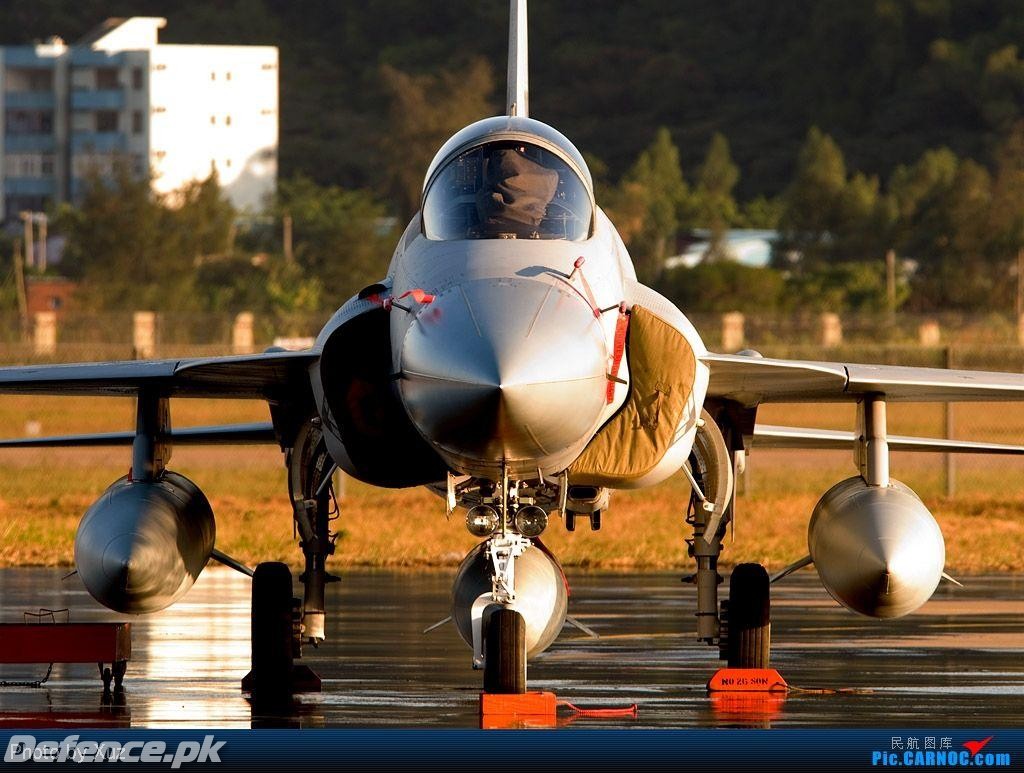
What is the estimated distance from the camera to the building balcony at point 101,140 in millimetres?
121812

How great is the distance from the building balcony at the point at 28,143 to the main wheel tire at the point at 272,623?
115 m

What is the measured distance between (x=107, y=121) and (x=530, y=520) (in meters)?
116

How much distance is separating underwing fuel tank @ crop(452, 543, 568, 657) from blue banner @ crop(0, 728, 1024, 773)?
390 cm

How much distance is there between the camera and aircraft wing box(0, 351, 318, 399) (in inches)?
487

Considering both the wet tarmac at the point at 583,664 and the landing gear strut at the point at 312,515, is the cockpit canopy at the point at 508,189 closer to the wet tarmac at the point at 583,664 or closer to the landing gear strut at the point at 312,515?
the landing gear strut at the point at 312,515

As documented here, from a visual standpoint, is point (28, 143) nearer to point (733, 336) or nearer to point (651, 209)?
point (651, 209)

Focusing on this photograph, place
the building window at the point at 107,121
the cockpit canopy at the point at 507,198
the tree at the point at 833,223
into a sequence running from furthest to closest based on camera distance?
the building window at the point at 107,121, the tree at the point at 833,223, the cockpit canopy at the point at 507,198

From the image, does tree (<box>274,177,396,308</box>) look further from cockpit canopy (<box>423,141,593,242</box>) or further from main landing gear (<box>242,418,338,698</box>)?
cockpit canopy (<box>423,141,593,242</box>)

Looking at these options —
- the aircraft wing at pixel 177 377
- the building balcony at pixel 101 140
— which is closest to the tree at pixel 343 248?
the building balcony at pixel 101 140

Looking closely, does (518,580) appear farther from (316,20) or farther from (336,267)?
(316,20)

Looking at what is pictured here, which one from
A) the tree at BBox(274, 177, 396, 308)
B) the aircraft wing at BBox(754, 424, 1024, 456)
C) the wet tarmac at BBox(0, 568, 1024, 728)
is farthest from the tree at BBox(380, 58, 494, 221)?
the aircraft wing at BBox(754, 424, 1024, 456)

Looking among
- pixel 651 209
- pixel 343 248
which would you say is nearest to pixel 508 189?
pixel 343 248

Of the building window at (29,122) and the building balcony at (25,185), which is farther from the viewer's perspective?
the building balcony at (25,185)

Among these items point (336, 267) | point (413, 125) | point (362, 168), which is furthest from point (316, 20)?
point (336, 267)
